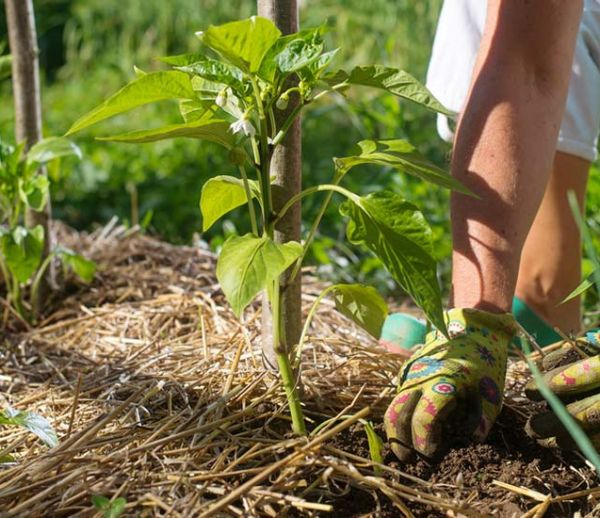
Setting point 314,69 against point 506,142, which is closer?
point 314,69

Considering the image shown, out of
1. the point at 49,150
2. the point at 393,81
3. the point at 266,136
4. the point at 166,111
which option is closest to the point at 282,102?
the point at 266,136

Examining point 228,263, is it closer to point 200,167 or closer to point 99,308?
point 99,308

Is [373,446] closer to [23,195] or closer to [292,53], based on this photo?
[292,53]

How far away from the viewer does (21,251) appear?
1.87 m

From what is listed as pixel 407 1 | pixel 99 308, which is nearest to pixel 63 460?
pixel 99 308

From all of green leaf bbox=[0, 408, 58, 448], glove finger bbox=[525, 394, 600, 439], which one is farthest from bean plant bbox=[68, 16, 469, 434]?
green leaf bbox=[0, 408, 58, 448]

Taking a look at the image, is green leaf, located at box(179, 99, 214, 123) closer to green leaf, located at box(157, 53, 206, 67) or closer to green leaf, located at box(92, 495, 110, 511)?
green leaf, located at box(157, 53, 206, 67)

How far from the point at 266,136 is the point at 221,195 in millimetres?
136

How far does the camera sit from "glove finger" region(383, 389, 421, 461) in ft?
4.09

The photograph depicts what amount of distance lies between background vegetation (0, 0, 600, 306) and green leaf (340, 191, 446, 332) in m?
0.38

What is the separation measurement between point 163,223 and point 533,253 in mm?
1383

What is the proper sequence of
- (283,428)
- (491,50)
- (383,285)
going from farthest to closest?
(383,285) < (491,50) < (283,428)

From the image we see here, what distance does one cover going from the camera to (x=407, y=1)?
4.14 metres

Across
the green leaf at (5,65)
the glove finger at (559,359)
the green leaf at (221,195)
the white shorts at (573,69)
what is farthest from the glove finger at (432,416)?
the green leaf at (5,65)
